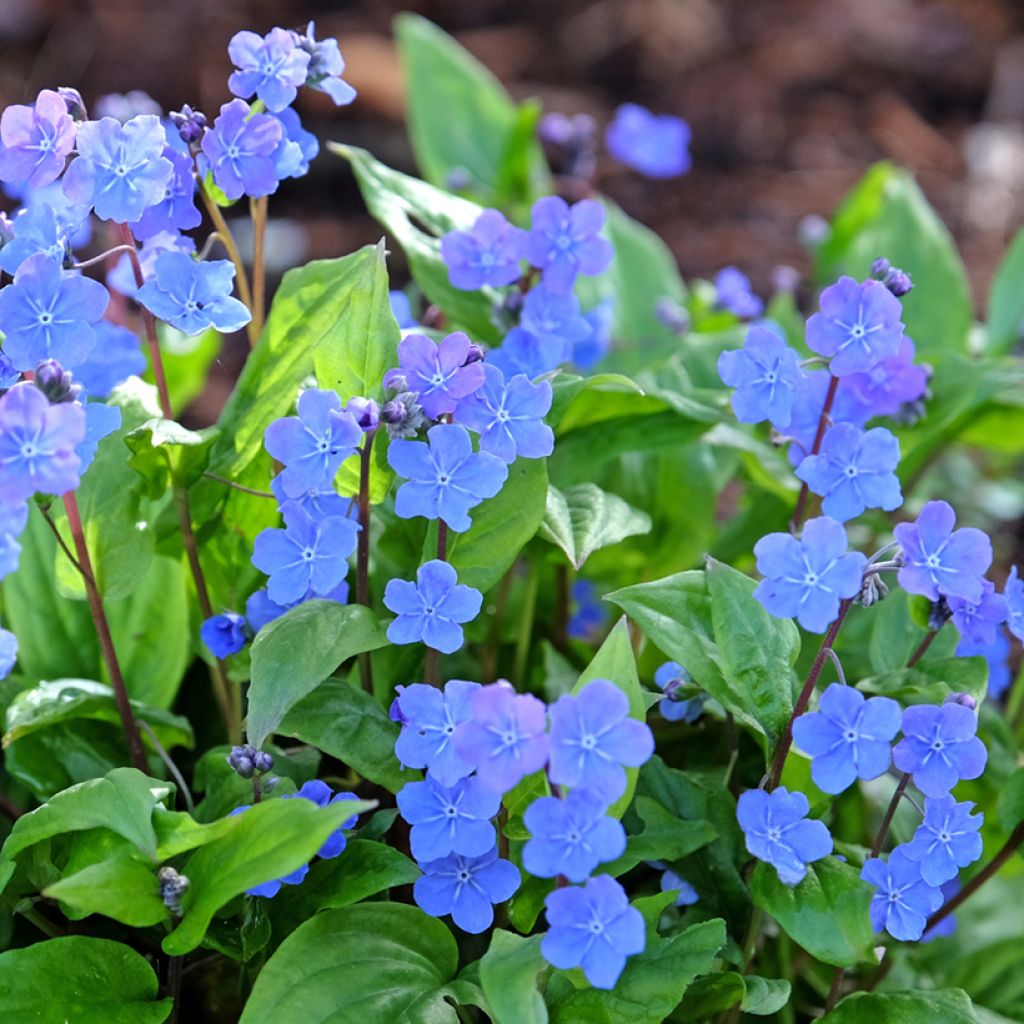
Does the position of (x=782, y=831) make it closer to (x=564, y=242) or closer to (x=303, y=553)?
(x=303, y=553)

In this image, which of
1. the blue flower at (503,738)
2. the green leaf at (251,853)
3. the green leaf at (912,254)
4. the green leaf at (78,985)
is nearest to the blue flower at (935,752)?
the blue flower at (503,738)

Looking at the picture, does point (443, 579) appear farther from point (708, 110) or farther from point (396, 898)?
point (708, 110)

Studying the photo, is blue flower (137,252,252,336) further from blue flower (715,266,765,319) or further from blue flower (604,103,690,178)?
blue flower (604,103,690,178)

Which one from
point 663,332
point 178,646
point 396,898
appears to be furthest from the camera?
point 663,332

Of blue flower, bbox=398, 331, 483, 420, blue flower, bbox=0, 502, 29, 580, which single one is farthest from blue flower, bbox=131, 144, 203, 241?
blue flower, bbox=0, 502, 29, 580

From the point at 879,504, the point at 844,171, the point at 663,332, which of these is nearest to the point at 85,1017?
the point at 879,504

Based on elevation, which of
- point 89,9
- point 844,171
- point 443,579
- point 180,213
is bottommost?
point 844,171

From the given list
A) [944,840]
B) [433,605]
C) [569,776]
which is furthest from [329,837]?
[944,840]

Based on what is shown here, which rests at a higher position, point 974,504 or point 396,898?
point 396,898
